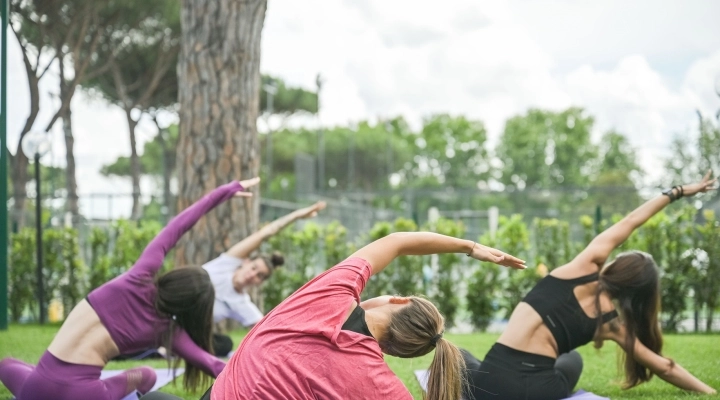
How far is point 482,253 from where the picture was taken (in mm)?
3223

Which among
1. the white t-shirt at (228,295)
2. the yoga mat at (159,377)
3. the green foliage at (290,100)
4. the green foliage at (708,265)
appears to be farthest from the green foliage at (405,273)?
the green foliage at (290,100)

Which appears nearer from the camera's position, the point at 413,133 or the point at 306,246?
the point at 306,246

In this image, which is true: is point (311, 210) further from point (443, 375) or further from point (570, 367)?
point (443, 375)

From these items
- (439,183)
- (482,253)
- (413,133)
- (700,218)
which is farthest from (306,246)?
(413,133)

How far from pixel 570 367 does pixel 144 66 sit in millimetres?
23139

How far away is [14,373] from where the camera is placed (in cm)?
471

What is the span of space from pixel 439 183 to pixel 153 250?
60.7 metres

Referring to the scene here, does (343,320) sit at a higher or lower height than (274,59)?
lower

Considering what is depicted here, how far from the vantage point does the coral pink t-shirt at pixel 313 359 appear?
2727mm

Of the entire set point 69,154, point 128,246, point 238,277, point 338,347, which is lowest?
point 128,246

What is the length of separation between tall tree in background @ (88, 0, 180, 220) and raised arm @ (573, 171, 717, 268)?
2044 cm

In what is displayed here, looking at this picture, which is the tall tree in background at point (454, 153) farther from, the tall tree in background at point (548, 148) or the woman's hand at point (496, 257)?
the woman's hand at point (496, 257)

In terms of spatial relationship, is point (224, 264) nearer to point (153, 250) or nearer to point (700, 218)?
point (153, 250)

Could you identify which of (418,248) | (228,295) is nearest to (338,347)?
(418,248)
